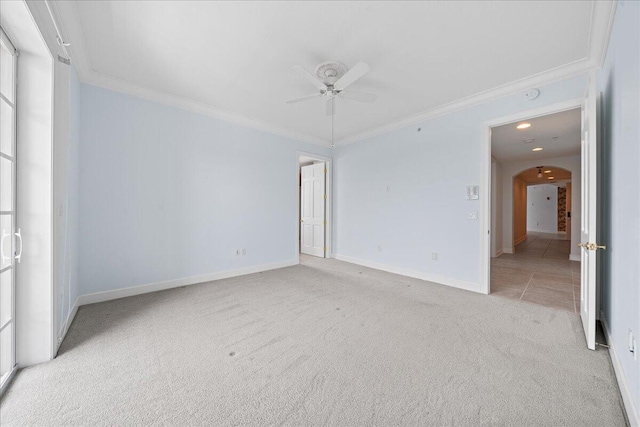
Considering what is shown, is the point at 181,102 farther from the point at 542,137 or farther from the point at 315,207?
the point at 542,137

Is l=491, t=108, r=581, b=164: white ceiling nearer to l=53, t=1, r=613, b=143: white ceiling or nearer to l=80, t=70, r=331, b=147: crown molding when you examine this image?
l=53, t=1, r=613, b=143: white ceiling

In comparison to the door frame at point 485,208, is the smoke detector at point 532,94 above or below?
above

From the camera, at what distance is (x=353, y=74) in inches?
92.5

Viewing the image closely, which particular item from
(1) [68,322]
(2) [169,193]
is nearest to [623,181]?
(2) [169,193]

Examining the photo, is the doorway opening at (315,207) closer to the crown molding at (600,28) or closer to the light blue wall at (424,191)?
the light blue wall at (424,191)

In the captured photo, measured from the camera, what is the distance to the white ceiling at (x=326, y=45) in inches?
76.5

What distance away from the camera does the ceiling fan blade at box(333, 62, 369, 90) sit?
7.25 feet

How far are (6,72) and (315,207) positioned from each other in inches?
192

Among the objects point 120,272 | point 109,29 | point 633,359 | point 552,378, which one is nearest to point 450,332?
point 552,378

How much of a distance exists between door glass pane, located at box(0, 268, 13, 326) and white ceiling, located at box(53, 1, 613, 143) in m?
1.98

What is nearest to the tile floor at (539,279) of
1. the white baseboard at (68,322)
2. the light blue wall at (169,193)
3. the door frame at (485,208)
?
the door frame at (485,208)

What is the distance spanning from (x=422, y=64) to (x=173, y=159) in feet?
11.1

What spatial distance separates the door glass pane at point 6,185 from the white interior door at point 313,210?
4649 mm

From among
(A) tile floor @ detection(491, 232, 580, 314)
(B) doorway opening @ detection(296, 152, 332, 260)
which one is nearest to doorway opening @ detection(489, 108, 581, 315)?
(A) tile floor @ detection(491, 232, 580, 314)
